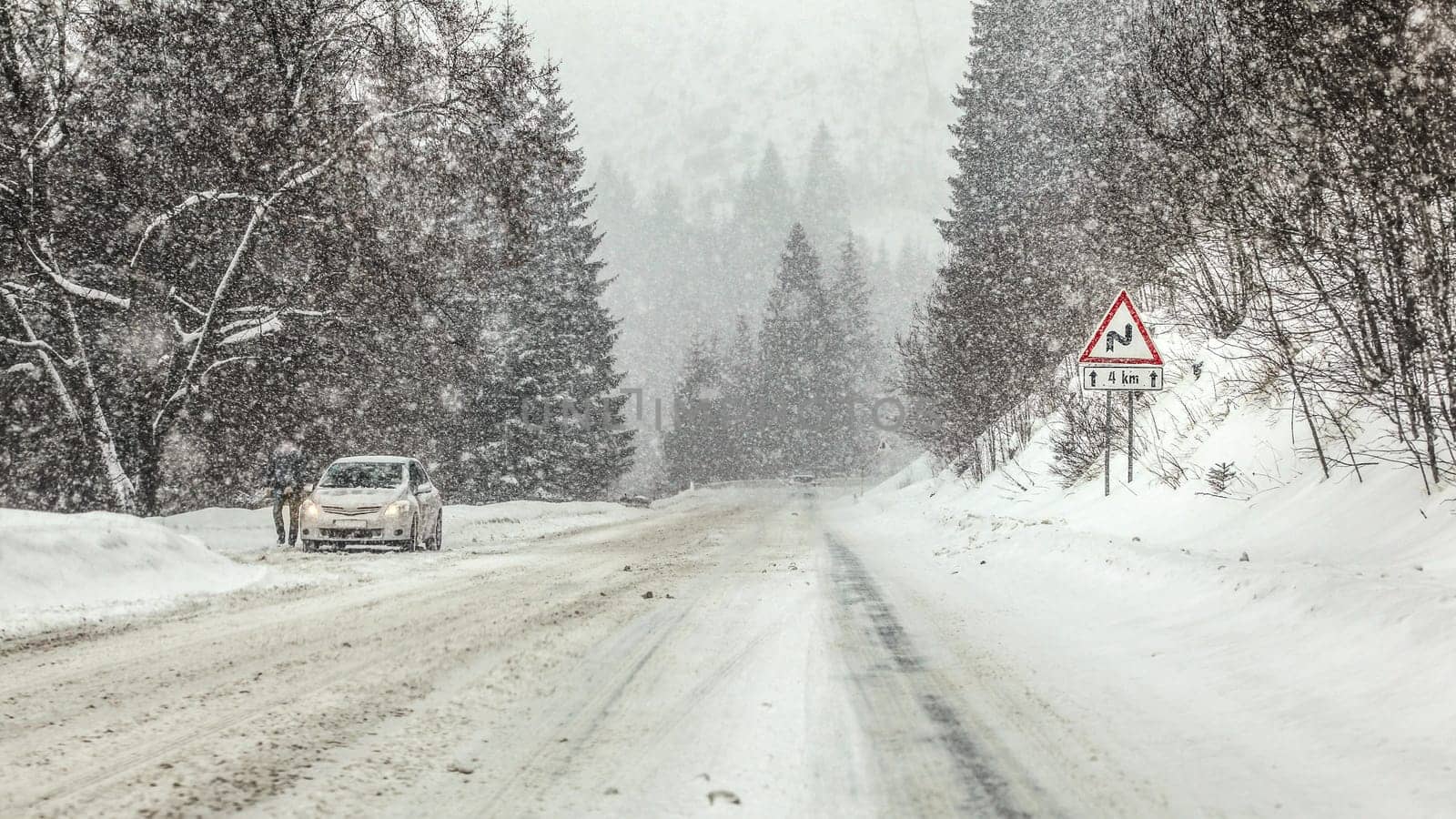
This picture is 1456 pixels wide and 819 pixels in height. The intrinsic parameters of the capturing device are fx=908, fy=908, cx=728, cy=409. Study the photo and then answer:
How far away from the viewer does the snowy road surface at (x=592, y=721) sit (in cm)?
302

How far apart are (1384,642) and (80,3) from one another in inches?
745

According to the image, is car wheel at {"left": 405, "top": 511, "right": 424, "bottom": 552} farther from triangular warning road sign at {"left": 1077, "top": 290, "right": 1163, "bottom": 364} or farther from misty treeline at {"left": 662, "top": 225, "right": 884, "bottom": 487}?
misty treeline at {"left": 662, "top": 225, "right": 884, "bottom": 487}

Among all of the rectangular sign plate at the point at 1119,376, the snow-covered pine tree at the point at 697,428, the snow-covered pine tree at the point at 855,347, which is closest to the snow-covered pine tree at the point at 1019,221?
the rectangular sign plate at the point at 1119,376

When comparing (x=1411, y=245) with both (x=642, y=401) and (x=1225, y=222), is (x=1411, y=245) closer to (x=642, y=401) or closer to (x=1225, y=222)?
(x=1225, y=222)

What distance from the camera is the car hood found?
13906 mm

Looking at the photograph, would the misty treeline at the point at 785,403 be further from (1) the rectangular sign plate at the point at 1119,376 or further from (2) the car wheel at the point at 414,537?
(1) the rectangular sign plate at the point at 1119,376

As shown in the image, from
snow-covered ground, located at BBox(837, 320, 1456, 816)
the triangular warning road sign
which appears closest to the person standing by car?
snow-covered ground, located at BBox(837, 320, 1456, 816)

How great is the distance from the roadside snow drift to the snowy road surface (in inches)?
30.8

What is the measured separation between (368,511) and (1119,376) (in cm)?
1100

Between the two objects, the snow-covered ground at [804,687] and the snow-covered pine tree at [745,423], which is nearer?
the snow-covered ground at [804,687]

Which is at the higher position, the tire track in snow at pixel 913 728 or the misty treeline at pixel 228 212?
the misty treeline at pixel 228 212

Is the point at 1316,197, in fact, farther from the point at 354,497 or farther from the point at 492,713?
the point at 354,497

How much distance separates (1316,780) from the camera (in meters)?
3.19

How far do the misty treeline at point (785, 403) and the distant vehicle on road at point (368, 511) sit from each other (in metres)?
57.9
